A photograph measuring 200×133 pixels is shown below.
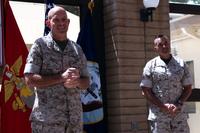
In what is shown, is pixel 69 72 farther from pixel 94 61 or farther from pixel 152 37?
pixel 152 37

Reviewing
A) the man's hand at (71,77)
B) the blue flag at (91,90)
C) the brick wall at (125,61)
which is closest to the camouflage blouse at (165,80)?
the blue flag at (91,90)

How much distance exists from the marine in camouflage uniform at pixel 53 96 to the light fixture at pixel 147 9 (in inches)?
117

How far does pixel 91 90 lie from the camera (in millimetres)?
5875

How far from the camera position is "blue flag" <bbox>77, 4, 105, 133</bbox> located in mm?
5844

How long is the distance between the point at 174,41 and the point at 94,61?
A: 1440 mm

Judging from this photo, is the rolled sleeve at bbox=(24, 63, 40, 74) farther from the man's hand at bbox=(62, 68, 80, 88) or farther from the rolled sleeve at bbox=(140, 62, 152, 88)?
the rolled sleeve at bbox=(140, 62, 152, 88)

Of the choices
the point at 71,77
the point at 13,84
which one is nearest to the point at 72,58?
the point at 71,77

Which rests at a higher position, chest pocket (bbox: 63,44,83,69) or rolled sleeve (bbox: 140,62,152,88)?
chest pocket (bbox: 63,44,83,69)

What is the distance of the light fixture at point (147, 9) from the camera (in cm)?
628

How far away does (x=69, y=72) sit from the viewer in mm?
3271

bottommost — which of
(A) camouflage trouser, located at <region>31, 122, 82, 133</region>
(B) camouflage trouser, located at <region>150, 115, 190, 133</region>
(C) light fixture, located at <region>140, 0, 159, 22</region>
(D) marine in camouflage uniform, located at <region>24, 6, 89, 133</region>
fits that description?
(B) camouflage trouser, located at <region>150, 115, 190, 133</region>

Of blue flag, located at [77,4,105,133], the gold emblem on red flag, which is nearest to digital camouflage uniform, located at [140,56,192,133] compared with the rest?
blue flag, located at [77,4,105,133]

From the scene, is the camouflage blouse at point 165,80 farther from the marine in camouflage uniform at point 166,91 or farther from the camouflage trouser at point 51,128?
the camouflage trouser at point 51,128

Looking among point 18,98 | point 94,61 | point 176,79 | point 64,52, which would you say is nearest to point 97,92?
point 94,61
